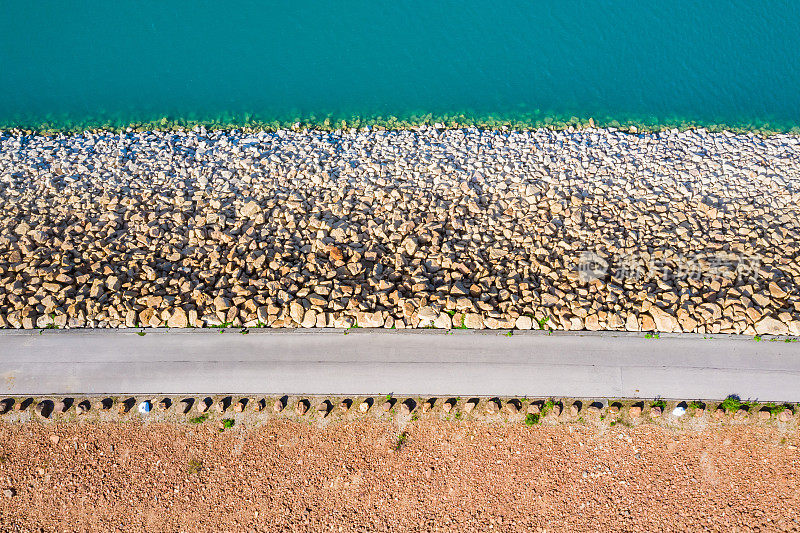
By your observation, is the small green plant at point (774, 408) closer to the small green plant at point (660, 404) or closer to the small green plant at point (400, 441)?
the small green plant at point (660, 404)

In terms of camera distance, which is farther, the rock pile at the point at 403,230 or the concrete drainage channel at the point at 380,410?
the rock pile at the point at 403,230

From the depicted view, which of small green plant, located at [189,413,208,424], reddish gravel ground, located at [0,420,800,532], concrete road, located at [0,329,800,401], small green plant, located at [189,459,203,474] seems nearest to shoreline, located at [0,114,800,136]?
concrete road, located at [0,329,800,401]

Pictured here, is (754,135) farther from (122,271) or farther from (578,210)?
(122,271)

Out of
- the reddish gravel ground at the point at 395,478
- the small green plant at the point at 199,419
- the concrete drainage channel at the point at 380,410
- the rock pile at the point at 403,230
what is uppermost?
the rock pile at the point at 403,230

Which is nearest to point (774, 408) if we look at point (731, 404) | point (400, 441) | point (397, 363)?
point (731, 404)

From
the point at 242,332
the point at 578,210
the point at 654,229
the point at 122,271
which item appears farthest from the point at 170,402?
the point at 654,229

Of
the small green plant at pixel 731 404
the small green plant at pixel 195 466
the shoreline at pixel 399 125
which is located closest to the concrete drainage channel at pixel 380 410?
the small green plant at pixel 731 404

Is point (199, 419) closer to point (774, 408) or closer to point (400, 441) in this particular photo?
point (400, 441)

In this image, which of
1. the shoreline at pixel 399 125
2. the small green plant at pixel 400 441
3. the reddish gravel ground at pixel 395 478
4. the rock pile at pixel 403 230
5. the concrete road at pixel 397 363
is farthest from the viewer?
the shoreline at pixel 399 125
